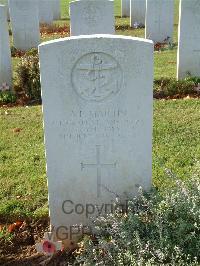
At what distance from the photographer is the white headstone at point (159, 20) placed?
12.8m

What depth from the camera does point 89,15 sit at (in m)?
9.07

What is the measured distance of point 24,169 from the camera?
546cm

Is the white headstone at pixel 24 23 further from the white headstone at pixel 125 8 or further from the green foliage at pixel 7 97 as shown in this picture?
the white headstone at pixel 125 8

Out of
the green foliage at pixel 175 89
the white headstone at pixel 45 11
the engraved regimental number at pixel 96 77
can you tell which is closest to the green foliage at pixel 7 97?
the green foliage at pixel 175 89

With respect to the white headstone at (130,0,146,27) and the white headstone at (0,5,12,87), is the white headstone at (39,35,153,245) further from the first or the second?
the white headstone at (130,0,146,27)

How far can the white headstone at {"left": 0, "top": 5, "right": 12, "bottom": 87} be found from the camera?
8.45 meters

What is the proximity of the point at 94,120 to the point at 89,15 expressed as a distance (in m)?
5.74

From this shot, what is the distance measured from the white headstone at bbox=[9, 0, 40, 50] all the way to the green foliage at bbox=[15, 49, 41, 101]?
4.59 m

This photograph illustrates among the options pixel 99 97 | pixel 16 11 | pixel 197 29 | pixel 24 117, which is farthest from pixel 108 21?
pixel 99 97

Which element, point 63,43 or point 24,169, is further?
point 24,169

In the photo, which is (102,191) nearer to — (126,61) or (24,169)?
(126,61)

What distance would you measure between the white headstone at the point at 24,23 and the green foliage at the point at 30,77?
4.59m

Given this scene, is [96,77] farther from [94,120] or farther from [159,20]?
[159,20]

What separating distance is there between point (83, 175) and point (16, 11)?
9704 mm
